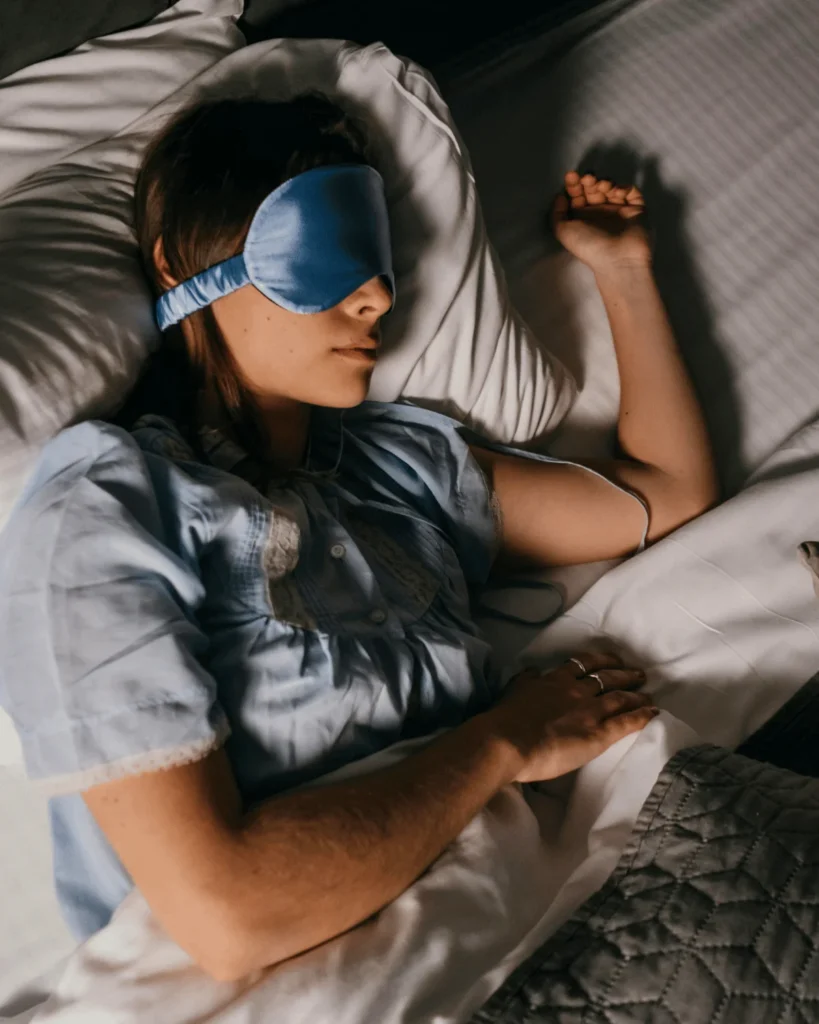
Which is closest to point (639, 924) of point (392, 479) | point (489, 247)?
point (392, 479)

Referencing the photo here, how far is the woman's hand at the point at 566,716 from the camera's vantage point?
976 millimetres

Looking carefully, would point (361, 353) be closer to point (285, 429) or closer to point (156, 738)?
point (285, 429)

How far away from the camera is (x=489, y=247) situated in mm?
1231

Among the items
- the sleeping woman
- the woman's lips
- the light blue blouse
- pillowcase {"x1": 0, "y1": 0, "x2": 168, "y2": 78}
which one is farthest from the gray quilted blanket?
pillowcase {"x1": 0, "y1": 0, "x2": 168, "y2": 78}

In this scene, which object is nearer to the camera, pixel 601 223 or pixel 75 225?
pixel 75 225

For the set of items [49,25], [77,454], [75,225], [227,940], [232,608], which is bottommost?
[227,940]

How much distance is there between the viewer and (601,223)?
1.33 meters

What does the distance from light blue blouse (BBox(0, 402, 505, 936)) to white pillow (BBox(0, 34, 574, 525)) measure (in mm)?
57

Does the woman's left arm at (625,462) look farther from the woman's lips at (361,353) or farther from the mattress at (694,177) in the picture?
the woman's lips at (361,353)

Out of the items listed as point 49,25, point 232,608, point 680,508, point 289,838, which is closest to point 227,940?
point 289,838

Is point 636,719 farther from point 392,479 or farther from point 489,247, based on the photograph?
point 489,247

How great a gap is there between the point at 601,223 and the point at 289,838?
0.91 meters

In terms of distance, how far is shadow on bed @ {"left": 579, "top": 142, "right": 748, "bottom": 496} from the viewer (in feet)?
4.36

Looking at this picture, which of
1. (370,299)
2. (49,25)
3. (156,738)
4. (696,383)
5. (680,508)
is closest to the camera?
(156,738)
